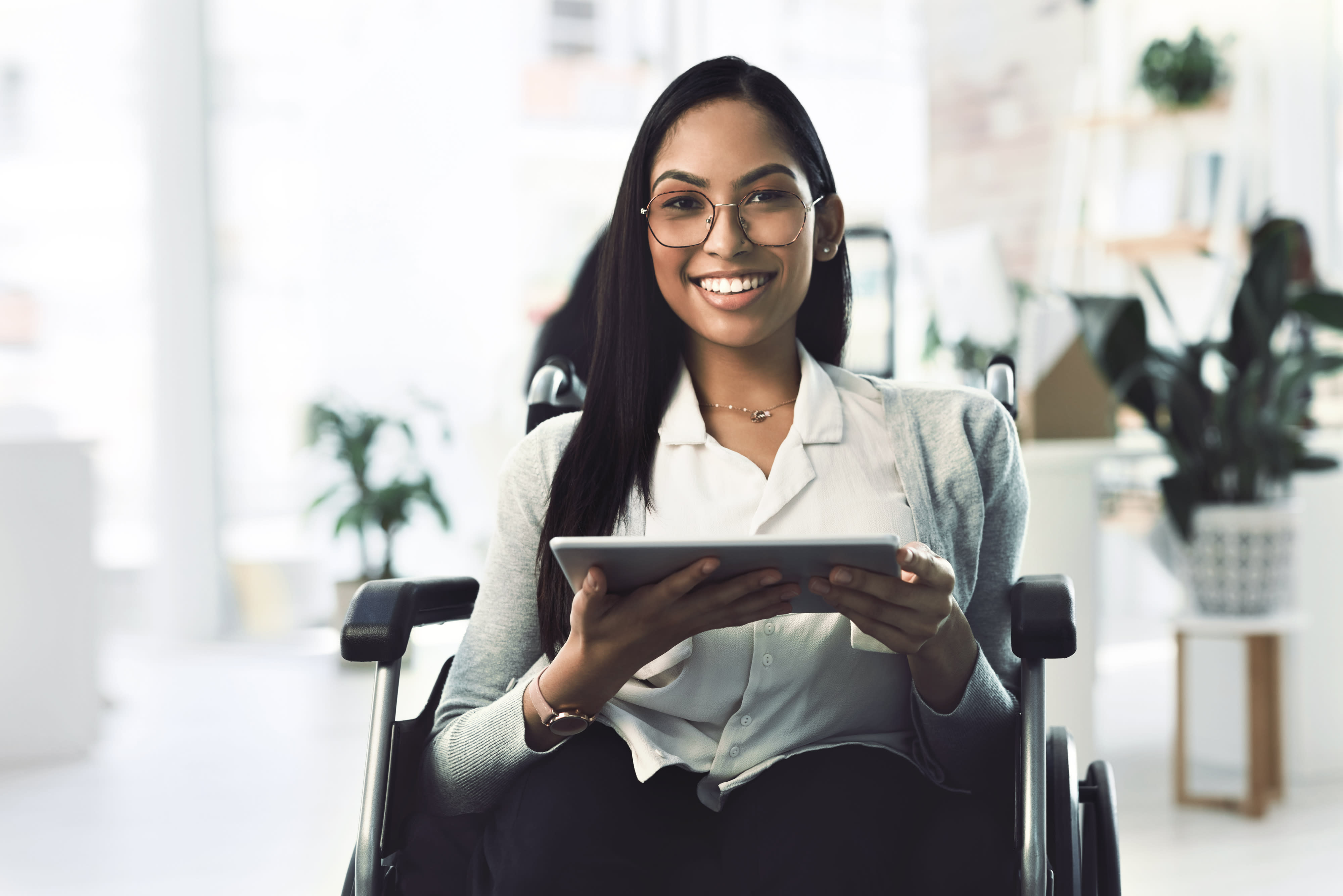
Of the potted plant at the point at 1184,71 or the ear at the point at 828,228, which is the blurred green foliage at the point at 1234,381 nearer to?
the ear at the point at 828,228

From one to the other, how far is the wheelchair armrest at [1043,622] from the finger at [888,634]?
12cm

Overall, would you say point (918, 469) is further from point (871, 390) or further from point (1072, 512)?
point (1072, 512)

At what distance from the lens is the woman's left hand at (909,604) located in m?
0.88

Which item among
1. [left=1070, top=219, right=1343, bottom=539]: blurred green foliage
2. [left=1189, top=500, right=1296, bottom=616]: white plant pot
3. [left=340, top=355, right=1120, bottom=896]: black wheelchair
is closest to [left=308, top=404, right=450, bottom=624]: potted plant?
[left=1070, top=219, right=1343, bottom=539]: blurred green foliage

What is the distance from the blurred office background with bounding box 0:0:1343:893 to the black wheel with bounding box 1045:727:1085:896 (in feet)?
8.94

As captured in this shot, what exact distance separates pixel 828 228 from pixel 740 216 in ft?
0.49

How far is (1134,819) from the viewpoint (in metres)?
2.56

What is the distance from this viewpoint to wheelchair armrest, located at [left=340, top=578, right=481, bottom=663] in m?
1.13

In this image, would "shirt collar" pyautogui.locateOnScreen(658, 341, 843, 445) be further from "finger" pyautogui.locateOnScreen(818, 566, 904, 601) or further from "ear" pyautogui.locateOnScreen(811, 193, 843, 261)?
"finger" pyautogui.locateOnScreen(818, 566, 904, 601)

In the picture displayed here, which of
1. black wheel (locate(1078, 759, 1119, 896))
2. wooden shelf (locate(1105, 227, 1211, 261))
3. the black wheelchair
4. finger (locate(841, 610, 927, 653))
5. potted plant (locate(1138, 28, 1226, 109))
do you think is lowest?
black wheel (locate(1078, 759, 1119, 896))

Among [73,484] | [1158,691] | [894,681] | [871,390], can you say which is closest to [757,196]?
[871,390]

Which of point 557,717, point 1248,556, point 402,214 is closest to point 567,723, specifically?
point 557,717

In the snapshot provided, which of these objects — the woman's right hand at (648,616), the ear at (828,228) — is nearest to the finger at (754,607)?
the woman's right hand at (648,616)

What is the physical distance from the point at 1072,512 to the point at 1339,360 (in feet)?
2.05
